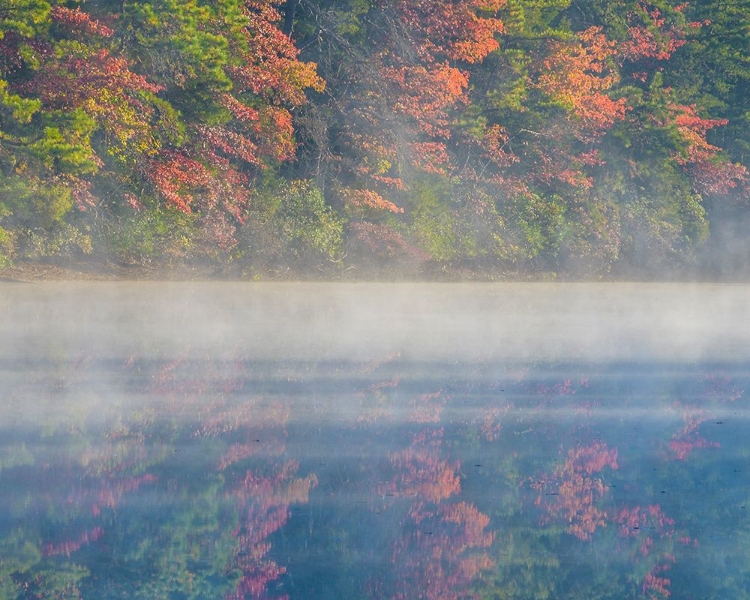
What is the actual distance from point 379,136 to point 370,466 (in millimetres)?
23010

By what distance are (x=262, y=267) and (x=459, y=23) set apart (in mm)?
7695

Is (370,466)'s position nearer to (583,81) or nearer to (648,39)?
(583,81)

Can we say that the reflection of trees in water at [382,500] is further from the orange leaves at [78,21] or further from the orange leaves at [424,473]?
the orange leaves at [78,21]

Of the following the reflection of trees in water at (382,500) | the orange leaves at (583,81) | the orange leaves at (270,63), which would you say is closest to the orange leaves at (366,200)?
the orange leaves at (270,63)

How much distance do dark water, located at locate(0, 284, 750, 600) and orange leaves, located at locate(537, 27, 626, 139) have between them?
17.8 m

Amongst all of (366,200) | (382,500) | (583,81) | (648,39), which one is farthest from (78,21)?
(382,500)

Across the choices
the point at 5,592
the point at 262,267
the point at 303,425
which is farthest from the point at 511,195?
the point at 5,592

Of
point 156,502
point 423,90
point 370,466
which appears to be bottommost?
point 156,502

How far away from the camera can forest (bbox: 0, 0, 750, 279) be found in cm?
2600

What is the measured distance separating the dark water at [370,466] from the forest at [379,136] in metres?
9.80

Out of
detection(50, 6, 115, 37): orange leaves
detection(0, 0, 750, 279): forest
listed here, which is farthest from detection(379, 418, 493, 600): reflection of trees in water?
detection(50, 6, 115, 37): orange leaves

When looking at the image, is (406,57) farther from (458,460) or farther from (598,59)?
(458,460)

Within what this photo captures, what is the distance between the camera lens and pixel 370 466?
8.07m

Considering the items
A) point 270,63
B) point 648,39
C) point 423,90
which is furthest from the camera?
point 648,39
